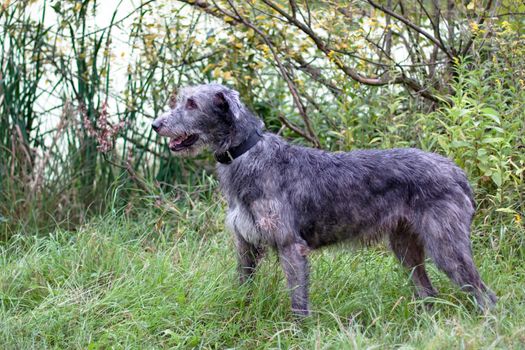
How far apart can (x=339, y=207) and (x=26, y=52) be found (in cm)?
437

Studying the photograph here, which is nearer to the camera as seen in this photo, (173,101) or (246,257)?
(246,257)

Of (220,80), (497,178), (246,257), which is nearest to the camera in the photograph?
(246,257)

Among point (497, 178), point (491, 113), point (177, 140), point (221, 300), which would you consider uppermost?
point (177, 140)

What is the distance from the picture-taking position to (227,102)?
560cm

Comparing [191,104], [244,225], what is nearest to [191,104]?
[191,104]

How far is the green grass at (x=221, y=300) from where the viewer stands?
16.5 feet

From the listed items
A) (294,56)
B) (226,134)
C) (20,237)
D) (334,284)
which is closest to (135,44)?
(294,56)

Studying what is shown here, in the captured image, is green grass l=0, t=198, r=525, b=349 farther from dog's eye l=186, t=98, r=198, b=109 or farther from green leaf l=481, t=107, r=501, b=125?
dog's eye l=186, t=98, r=198, b=109

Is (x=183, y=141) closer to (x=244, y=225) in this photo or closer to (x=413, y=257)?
(x=244, y=225)

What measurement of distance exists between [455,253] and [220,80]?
411 centimetres

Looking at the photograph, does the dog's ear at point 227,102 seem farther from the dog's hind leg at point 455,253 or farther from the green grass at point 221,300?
the dog's hind leg at point 455,253

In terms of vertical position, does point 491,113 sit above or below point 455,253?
above

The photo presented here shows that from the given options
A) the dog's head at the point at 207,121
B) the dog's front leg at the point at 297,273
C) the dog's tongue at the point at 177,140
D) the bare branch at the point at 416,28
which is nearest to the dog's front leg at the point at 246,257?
the dog's front leg at the point at 297,273

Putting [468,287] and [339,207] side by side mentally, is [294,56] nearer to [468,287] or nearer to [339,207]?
[339,207]
